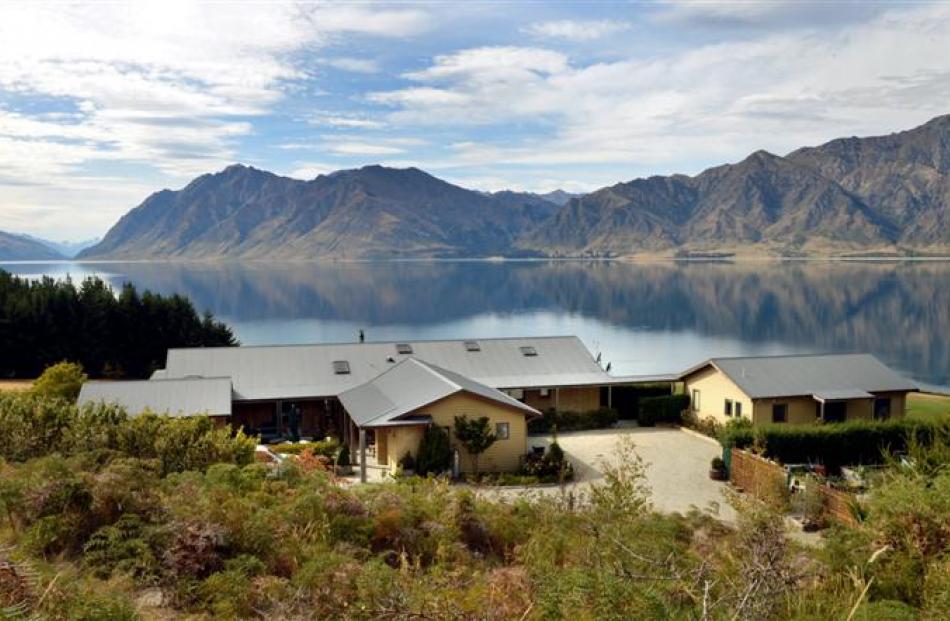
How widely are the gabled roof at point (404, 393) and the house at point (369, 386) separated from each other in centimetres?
6

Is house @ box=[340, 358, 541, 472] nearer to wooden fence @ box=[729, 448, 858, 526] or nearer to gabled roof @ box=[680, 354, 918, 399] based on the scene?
wooden fence @ box=[729, 448, 858, 526]

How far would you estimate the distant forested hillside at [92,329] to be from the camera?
50031 mm

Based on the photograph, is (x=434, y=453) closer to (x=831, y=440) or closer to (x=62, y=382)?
(x=831, y=440)

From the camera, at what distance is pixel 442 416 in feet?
91.1

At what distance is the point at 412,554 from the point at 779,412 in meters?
24.6

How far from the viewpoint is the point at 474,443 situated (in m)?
27.3

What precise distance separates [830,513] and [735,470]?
239 inches

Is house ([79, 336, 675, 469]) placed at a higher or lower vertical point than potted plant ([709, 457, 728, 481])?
higher

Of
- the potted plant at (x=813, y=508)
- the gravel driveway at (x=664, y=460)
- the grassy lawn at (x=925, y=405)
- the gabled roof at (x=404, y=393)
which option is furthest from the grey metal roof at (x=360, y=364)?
the potted plant at (x=813, y=508)

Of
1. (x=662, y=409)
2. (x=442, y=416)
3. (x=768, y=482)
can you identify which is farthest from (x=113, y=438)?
(x=662, y=409)

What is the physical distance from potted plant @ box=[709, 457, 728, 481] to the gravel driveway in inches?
8.4

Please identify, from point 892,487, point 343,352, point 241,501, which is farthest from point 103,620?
point 343,352

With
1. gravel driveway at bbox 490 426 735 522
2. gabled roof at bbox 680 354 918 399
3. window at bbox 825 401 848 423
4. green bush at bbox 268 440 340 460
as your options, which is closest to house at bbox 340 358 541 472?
green bush at bbox 268 440 340 460

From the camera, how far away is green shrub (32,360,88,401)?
3190 centimetres
